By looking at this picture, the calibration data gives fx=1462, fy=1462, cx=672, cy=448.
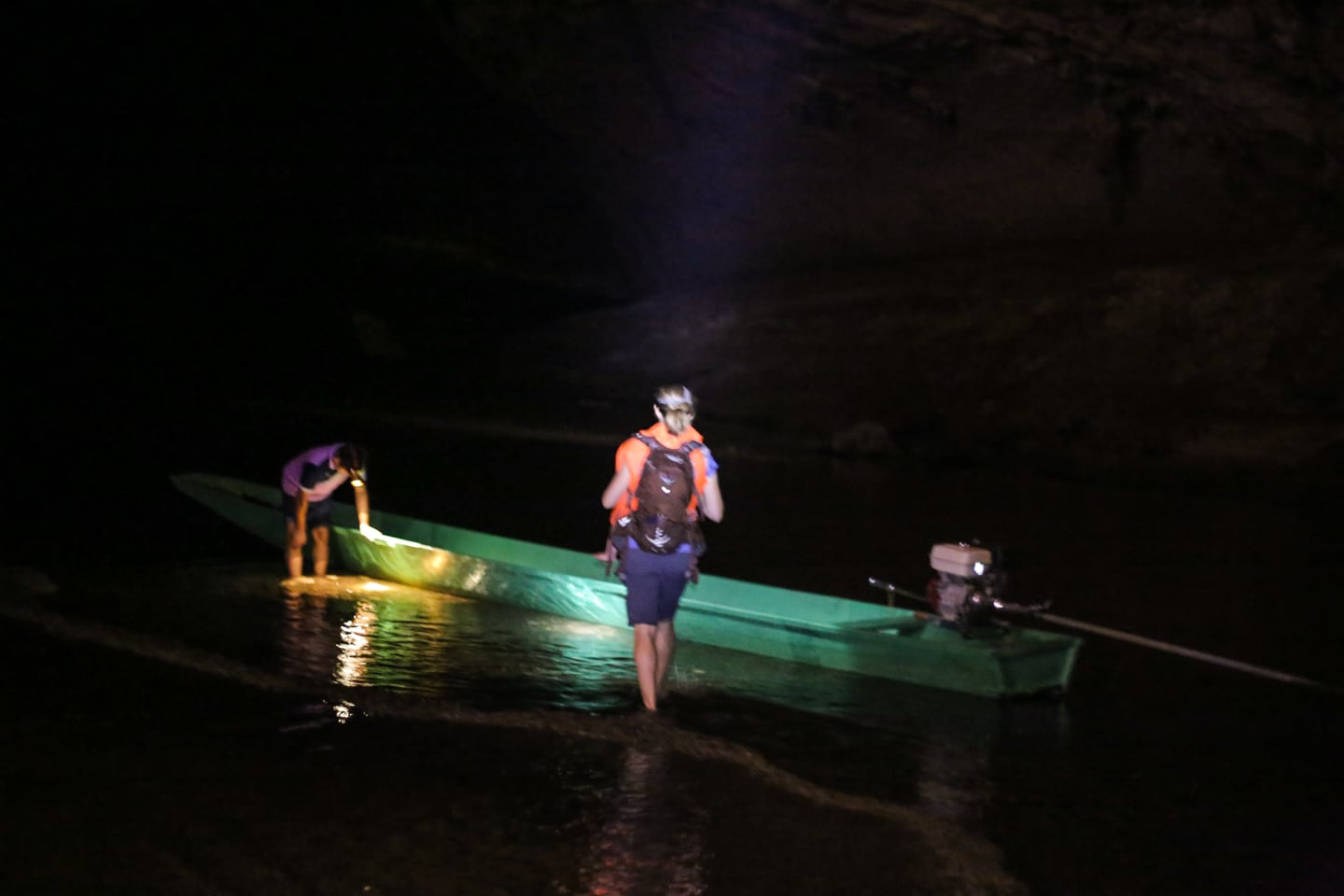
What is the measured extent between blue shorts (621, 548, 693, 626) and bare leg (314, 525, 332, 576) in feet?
14.5

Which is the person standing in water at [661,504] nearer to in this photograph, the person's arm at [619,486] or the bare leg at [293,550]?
the person's arm at [619,486]

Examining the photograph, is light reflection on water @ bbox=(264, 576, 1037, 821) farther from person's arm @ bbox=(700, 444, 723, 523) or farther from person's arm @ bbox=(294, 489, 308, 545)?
person's arm @ bbox=(700, 444, 723, 523)

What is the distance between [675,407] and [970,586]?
2294mm

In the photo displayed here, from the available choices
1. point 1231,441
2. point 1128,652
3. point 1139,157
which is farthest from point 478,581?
point 1139,157

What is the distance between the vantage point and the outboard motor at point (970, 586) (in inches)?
309

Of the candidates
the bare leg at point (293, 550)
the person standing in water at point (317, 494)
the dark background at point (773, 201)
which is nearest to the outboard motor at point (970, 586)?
the person standing in water at point (317, 494)

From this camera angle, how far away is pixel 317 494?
405 inches

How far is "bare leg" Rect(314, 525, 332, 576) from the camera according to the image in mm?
10586

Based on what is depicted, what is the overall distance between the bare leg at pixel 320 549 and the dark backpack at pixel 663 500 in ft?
15.3

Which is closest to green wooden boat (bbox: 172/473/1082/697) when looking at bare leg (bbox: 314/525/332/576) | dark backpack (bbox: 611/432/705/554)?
bare leg (bbox: 314/525/332/576)

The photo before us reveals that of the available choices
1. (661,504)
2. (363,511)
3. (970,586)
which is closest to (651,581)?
(661,504)

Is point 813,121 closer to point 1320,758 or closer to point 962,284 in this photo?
point 962,284

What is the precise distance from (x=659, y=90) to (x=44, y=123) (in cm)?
1696

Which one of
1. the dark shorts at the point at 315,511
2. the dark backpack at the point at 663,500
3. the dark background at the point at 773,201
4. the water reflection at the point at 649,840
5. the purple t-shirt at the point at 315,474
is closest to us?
the water reflection at the point at 649,840
